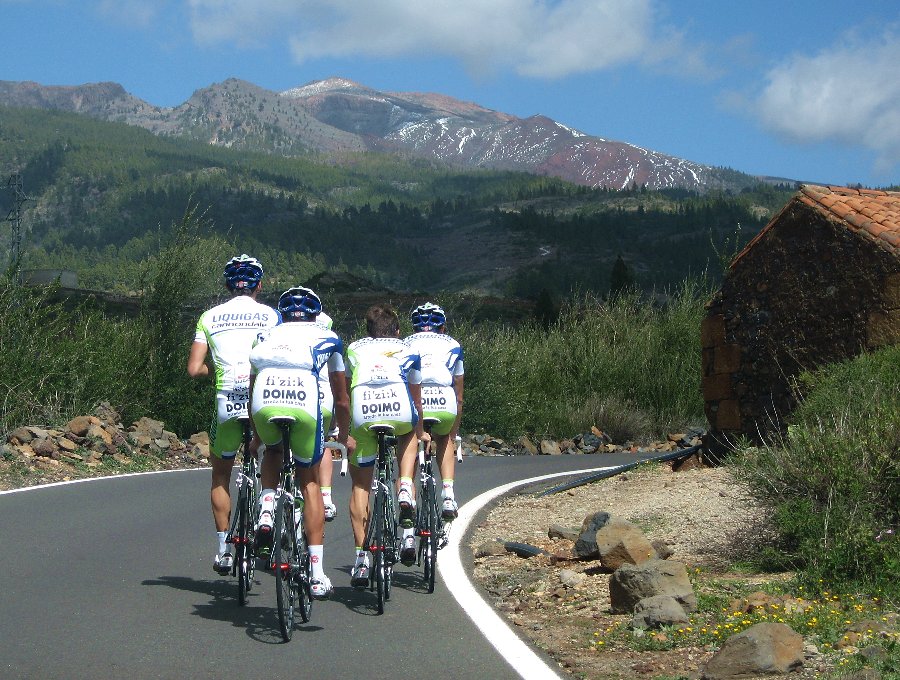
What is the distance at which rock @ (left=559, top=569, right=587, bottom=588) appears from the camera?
28.1 feet

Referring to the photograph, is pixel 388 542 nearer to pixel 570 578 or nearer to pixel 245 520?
pixel 245 520

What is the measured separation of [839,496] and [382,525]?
3177 mm

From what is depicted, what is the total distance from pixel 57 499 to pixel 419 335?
521 cm

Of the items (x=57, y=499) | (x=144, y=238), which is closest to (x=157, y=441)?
(x=57, y=499)

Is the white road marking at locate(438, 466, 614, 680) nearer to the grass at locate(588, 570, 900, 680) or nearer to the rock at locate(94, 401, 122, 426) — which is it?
the grass at locate(588, 570, 900, 680)

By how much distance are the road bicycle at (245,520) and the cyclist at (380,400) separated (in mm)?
661

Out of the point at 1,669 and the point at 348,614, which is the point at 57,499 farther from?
the point at 1,669

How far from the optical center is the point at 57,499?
1258 centimetres

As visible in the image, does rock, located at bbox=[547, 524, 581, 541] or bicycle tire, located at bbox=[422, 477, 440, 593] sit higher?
bicycle tire, located at bbox=[422, 477, 440, 593]

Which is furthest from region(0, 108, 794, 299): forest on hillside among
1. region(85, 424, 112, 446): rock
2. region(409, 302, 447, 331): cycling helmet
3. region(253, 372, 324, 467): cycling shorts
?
region(253, 372, 324, 467): cycling shorts

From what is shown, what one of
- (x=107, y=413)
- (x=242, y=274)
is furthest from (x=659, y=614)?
(x=107, y=413)

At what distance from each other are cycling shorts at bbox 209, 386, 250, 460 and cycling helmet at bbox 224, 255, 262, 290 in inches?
31.1

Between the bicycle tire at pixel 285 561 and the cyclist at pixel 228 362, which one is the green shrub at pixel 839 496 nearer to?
the bicycle tire at pixel 285 561

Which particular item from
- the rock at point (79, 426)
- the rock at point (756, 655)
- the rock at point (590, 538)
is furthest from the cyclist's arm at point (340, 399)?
the rock at point (79, 426)
